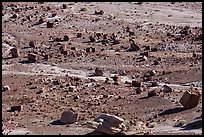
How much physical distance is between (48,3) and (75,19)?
7.83 metres

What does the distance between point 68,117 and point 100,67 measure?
10.5 m

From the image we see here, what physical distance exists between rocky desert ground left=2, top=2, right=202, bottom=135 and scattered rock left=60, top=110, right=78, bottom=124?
34 mm

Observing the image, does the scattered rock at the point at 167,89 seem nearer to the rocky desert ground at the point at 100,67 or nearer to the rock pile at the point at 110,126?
the rocky desert ground at the point at 100,67

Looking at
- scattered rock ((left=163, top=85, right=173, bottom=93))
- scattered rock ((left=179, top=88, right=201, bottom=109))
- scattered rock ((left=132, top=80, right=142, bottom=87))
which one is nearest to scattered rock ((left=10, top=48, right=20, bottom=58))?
scattered rock ((left=132, top=80, right=142, bottom=87))

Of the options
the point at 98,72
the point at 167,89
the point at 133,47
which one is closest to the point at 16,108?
the point at 167,89

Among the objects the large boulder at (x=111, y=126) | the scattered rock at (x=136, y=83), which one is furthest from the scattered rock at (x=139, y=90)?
the large boulder at (x=111, y=126)

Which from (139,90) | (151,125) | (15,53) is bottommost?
(15,53)

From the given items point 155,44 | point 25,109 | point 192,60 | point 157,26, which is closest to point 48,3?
point 157,26

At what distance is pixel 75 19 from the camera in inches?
Answer: 1778

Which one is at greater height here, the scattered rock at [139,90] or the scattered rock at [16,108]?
the scattered rock at [139,90]

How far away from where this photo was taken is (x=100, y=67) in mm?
31812

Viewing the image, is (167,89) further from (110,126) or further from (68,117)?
(110,126)

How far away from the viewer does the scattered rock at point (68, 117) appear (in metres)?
21.3

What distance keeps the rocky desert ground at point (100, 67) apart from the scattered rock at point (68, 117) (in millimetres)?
34
